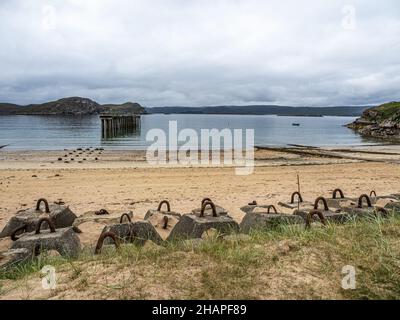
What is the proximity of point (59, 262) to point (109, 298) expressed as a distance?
1247mm

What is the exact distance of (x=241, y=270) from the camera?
3297mm

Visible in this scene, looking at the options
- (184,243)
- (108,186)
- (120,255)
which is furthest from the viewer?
(108,186)

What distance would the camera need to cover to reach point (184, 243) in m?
4.28

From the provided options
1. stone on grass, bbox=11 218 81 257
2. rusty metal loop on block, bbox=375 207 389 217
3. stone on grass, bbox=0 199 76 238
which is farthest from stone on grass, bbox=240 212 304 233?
stone on grass, bbox=0 199 76 238

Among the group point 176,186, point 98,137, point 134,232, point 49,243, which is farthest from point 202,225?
point 98,137

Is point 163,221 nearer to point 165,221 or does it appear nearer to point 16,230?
point 165,221

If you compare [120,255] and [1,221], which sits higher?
[120,255]

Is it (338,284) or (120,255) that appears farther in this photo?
(120,255)

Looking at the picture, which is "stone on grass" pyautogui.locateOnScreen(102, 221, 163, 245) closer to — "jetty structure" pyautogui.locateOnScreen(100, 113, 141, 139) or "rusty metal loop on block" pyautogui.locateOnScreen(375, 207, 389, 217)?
"rusty metal loop on block" pyautogui.locateOnScreen(375, 207, 389, 217)

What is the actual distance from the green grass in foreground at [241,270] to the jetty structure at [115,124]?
49.0 metres

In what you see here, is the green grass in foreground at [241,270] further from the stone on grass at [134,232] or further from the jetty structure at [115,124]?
the jetty structure at [115,124]

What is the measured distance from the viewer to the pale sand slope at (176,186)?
1096 centimetres

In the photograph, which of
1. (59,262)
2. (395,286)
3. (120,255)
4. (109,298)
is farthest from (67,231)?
(395,286)
